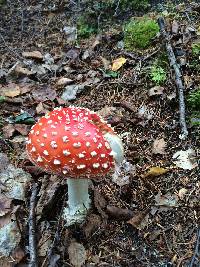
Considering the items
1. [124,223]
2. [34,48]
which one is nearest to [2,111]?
[34,48]

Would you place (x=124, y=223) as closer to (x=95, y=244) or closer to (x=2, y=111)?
(x=95, y=244)

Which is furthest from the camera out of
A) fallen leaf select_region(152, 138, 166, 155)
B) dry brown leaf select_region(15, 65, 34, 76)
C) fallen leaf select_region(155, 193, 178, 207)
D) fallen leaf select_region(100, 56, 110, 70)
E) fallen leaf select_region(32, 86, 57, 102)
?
dry brown leaf select_region(15, 65, 34, 76)

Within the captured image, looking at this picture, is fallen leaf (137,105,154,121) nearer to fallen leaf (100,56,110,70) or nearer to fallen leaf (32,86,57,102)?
fallen leaf (100,56,110,70)

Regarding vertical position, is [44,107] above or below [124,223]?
above

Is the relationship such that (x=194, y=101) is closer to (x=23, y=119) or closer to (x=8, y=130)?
(x=23, y=119)

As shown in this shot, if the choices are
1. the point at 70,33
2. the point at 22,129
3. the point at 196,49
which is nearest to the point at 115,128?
the point at 22,129

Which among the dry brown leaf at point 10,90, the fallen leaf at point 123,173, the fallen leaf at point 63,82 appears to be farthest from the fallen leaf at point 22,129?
the fallen leaf at point 123,173

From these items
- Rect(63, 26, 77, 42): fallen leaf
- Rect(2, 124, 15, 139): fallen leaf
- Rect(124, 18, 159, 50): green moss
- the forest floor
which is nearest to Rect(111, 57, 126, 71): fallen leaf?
the forest floor
